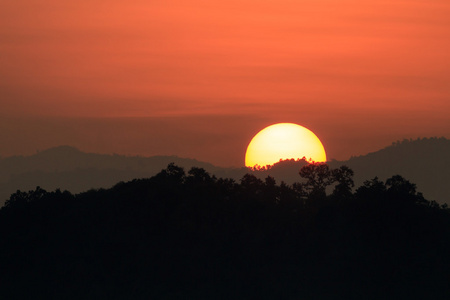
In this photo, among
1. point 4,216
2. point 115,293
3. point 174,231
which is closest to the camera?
point 115,293

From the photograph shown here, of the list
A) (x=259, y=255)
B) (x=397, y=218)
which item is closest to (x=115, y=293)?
(x=259, y=255)

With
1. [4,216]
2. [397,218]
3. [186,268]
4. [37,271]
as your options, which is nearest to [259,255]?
[186,268]

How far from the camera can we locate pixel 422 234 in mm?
67938

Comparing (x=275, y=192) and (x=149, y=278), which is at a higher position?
(x=275, y=192)

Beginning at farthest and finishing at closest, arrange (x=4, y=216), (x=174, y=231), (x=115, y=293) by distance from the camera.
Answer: (x=4, y=216) → (x=174, y=231) → (x=115, y=293)

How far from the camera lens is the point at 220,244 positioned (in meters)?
69.6

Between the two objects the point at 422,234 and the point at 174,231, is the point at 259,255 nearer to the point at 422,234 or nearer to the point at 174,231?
the point at 174,231

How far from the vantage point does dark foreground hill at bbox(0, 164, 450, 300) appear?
213ft

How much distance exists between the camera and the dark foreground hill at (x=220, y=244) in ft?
213

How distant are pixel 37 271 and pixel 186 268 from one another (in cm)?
1154

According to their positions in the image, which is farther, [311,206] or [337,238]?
[311,206]

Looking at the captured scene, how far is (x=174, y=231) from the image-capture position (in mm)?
70438

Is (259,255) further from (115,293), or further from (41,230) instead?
(41,230)

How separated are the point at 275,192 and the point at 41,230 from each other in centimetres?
2032
